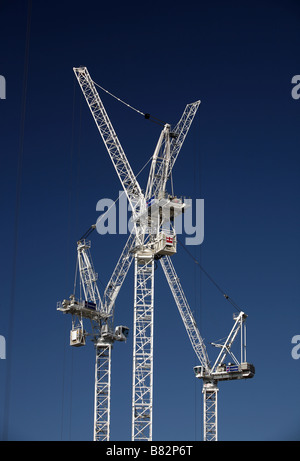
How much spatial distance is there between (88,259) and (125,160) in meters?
23.6

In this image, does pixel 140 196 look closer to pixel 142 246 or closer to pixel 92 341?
pixel 142 246

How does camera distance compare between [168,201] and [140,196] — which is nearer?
[168,201]

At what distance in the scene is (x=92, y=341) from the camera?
501ft

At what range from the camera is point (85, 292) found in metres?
155
